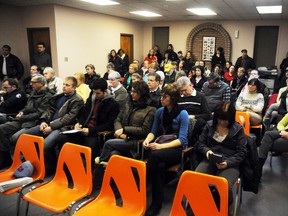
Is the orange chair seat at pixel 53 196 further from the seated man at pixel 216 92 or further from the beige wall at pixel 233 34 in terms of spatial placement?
the beige wall at pixel 233 34

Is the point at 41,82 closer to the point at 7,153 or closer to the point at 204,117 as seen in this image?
the point at 7,153

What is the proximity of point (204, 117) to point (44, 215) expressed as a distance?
196 cm

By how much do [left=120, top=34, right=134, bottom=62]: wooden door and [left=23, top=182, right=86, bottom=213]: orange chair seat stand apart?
304 inches

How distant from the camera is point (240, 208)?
2.55m

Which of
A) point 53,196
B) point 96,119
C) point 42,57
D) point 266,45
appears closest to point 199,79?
point 96,119

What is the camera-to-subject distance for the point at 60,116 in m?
3.31

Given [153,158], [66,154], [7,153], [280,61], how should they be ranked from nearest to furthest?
[66,154] → [153,158] → [7,153] → [280,61]

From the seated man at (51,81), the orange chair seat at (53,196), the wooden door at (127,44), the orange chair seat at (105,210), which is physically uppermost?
the wooden door at (127,44)

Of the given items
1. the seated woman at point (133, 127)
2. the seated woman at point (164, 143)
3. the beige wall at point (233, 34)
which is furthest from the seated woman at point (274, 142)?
the beige wall at point (233, 34)

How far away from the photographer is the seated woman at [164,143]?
2.38 m

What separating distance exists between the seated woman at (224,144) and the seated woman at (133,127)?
640 mm

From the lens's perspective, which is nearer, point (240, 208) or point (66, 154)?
point (66, 154)

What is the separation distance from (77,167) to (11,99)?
2.14 m

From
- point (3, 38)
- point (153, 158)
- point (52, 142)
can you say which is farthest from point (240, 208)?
point (3, 38)
